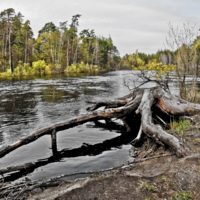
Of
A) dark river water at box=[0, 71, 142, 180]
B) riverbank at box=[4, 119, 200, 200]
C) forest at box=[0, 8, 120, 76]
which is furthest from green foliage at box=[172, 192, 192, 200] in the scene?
forest at box=[0, 8, 120, 76]

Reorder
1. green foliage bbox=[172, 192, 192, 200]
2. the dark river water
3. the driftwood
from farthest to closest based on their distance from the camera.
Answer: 1. the driftwood
2. the dark river water
3. green foliage bbox=[172, 192, 192, 200]

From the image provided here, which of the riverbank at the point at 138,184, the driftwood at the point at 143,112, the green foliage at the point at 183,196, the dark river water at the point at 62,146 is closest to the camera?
the green foliage at the point at 183,196

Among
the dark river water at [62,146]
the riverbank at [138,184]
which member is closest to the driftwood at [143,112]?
A: the dark river water at [62,146]

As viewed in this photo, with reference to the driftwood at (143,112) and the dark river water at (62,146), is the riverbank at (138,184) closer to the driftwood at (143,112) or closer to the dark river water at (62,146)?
the driftwood at (143,112)

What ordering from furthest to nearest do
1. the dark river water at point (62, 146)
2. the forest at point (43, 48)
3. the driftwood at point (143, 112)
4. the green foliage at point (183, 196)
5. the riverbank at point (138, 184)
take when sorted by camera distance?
the forest at point (43, 48) → the driftwood at point (143, 112) → the dark river water at point (62, 146) → the riverbank at point (138, 184) → the green foliage at point (183, 196)

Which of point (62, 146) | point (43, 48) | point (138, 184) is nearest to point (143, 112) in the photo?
point (62, 146)

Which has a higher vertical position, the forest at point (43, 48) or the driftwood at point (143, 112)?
the forest at point (43, 48)

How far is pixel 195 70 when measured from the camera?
1108 centimetres

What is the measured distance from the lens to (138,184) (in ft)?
12.4

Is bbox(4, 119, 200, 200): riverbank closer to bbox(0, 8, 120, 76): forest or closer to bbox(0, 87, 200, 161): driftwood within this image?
bbox(0, 87, 200, 161): driftwood

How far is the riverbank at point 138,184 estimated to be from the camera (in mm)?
3512

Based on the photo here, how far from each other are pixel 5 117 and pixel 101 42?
84.1m

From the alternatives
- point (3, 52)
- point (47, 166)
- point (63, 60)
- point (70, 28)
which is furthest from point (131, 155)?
point (70, 28)

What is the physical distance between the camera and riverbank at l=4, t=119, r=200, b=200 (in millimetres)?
3512
